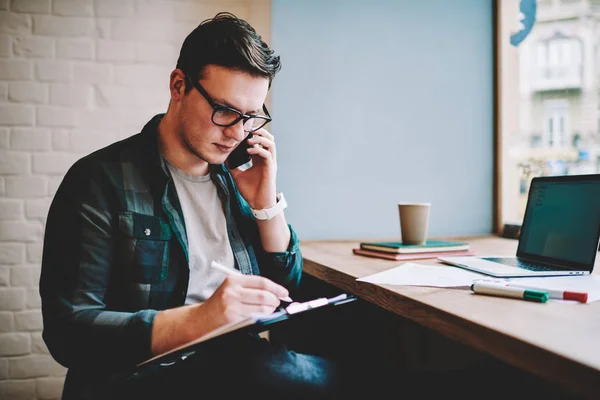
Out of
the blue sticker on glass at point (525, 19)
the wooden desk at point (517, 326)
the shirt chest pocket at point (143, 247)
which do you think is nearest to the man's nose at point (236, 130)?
the shirt chest pocket at point (143, 247)

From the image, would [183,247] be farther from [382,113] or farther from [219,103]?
[382,113]

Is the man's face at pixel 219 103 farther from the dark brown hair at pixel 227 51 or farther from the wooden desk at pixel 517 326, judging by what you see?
the wooden desk at pixel 517 326

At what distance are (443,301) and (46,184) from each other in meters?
1.39

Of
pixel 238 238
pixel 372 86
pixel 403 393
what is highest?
pixel 372 86

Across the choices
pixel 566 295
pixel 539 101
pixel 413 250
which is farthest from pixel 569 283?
pixel 539 101

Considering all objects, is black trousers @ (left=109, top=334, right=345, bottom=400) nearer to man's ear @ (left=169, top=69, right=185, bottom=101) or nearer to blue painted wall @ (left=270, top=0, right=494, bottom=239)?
man's ear @ (left=169, top=69, right=185, bottom=101)

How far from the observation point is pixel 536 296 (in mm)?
805

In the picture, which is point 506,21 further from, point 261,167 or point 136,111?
point 136,111

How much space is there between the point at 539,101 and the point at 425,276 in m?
1.40

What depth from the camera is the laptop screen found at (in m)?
1.05

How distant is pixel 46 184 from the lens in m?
1.66

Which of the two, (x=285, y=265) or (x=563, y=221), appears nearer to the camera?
(x=563, y=221)

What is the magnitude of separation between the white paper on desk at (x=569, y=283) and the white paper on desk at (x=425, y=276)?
95 mm

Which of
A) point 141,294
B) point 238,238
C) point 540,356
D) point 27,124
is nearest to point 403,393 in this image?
point 238,238
